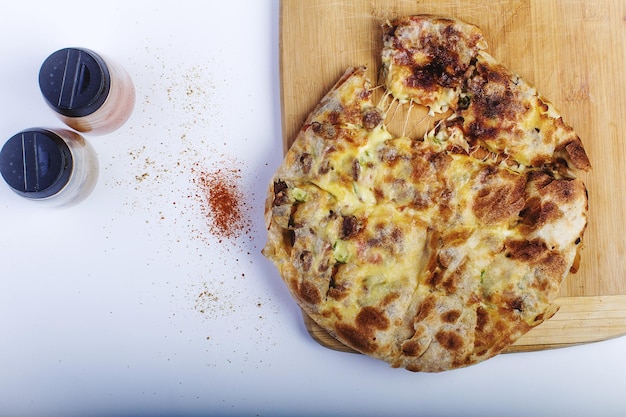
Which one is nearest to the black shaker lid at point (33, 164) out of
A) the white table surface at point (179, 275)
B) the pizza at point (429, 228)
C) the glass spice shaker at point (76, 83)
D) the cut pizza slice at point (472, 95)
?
the glass spice shaker at point (76, 83)

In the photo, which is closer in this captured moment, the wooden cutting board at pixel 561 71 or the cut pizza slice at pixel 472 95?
the cut pizza slice at pixel 472 95

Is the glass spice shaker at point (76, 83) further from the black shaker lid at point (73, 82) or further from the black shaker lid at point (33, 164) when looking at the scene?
the black shaker lid at point (33, 164)

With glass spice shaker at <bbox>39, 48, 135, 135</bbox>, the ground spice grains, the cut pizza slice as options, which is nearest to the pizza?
the cut pizza slice

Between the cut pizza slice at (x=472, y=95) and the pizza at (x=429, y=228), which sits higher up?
the cut pizza slice at (x=472, y=95)

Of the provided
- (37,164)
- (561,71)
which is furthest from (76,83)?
(561,71)

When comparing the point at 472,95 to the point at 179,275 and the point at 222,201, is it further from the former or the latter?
the point at 179,275

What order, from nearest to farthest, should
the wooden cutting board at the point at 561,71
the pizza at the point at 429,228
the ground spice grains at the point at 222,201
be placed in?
the pizza at the point at 429,228 < the wooden cutting board at the point at 561,71 < the ground spice grains at the point at 222,201

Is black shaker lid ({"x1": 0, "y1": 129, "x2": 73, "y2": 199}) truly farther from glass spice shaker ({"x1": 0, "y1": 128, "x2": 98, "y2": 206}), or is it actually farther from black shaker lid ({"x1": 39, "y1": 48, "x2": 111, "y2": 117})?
black shaker lid ({"x1": 39, "y1": 48, "x2": 111, "y2": 117})
